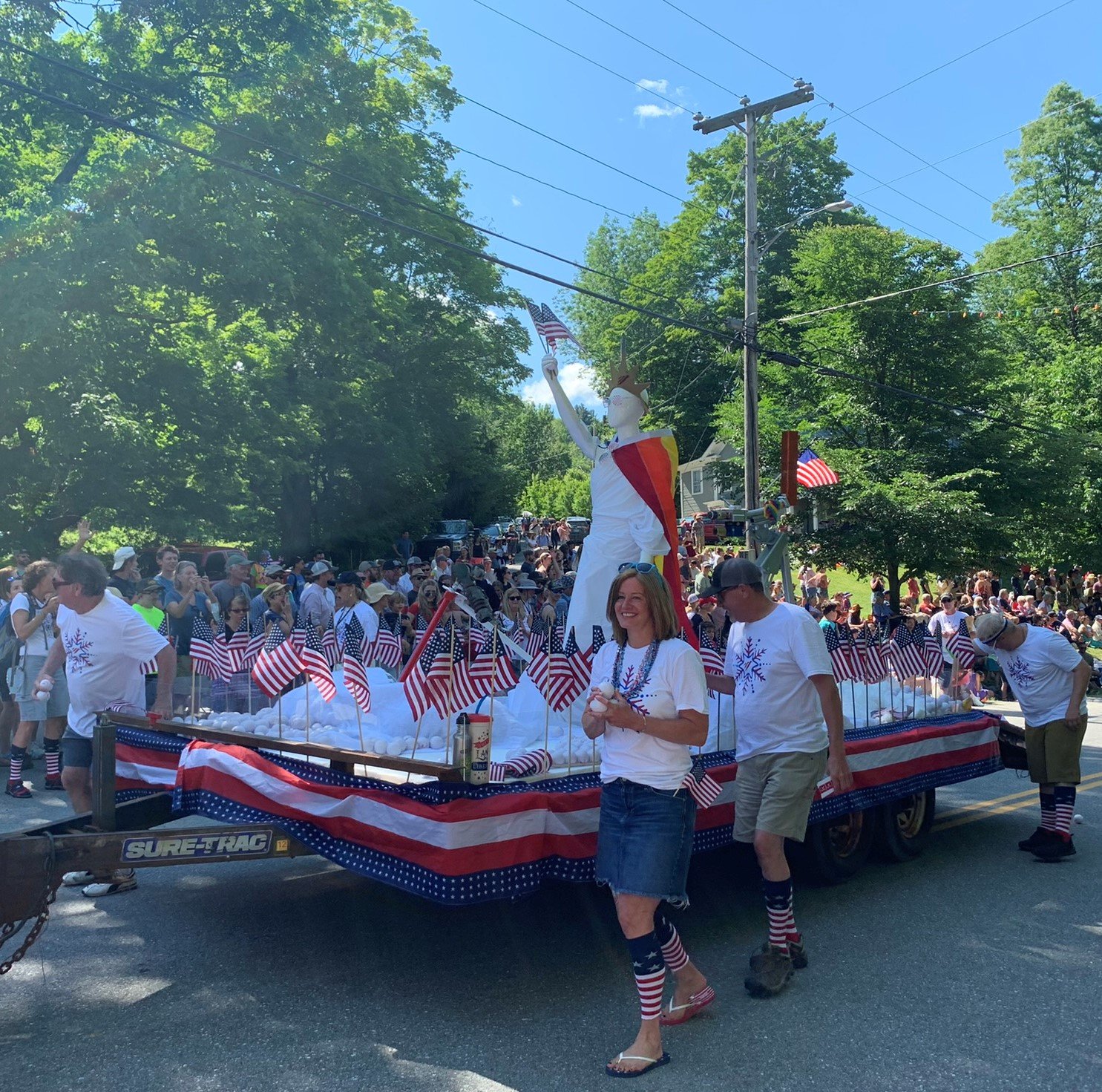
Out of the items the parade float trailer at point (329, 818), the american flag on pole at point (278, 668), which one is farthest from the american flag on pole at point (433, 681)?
the american flag on pole at point (278, 668)

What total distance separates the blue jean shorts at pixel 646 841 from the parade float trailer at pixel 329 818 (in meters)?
0.54

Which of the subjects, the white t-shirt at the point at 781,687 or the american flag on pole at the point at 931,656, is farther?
the american flag on pole at the point at 931,656

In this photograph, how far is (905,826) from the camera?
6.94 meters

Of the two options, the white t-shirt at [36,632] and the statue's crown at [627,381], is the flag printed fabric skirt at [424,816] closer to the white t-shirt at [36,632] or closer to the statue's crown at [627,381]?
the statue's crown at [627,381]

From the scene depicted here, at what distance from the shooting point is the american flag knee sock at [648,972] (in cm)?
373

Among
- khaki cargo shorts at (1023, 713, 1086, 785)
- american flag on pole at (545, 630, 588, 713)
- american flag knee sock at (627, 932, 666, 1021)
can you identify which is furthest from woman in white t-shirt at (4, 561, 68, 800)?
khaki cargo shorts at (1023, 713, 1086, 785)

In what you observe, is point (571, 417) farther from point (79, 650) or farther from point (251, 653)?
point (79, 650)

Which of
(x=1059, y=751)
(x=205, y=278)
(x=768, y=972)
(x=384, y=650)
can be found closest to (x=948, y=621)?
(x=1059, y=751)

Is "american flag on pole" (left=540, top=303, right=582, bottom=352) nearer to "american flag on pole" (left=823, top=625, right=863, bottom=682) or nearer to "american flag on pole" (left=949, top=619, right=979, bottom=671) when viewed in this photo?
"american flag on pole" (left=823, top=625, right=863, bottom=682)

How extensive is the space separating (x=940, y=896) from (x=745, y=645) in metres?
2.39

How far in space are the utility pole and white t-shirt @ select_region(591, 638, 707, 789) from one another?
13615 millimetres

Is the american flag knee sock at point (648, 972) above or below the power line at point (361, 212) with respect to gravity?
below

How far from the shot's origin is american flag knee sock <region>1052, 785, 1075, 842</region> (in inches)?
269

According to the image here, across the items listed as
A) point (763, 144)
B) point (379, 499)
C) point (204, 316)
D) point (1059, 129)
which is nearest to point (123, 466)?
point (204, 316)
